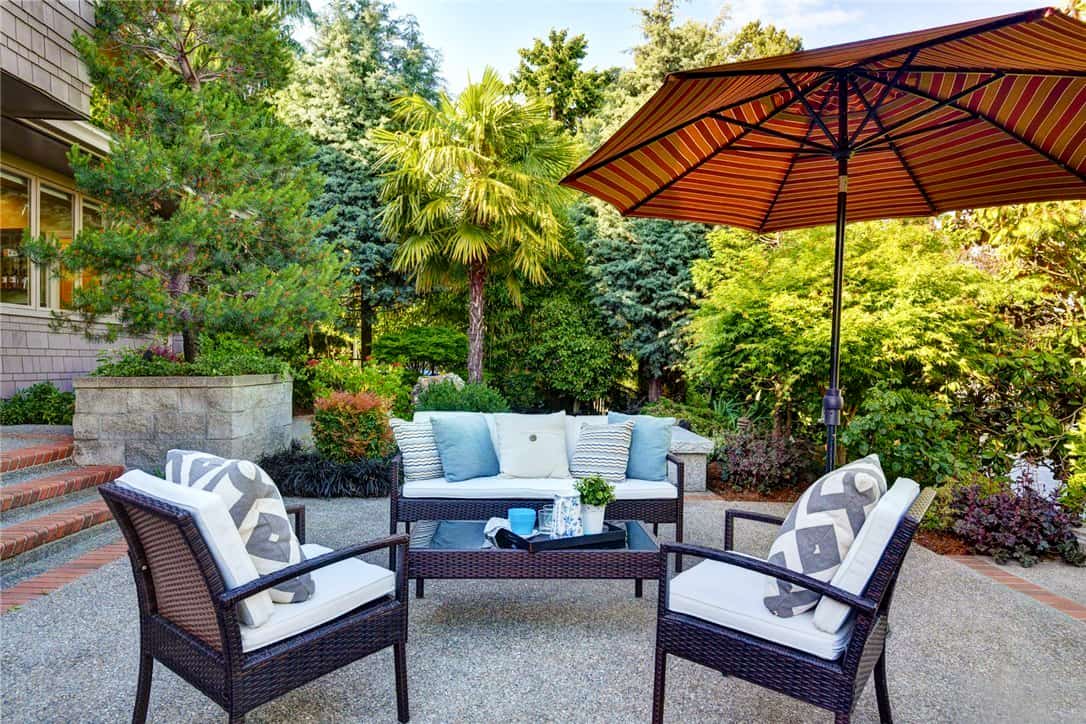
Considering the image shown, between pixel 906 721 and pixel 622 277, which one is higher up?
pixel 622 277

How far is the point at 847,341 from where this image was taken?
5.36 meters

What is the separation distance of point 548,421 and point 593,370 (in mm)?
7405

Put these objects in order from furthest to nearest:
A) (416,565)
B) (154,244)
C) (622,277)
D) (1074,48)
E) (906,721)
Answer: (622,277), (154,244), (416,565), (906,721), (1074,48)

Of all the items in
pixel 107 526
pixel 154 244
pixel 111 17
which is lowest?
pixel 107 526

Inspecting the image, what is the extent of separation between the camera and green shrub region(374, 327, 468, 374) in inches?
436

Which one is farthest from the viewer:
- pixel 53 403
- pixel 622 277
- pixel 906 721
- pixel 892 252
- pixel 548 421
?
pixel 622 277

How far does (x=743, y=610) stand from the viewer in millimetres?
2066

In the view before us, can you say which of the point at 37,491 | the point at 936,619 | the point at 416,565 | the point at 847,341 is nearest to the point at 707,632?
the point at 416,565

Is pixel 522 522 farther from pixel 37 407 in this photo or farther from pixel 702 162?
pixel 37 407

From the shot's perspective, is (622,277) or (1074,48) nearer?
(1074,48)

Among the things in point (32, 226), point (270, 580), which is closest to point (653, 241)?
point (32, 226)

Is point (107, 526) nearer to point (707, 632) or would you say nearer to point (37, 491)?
point (37, 491)

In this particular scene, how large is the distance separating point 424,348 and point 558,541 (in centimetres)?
847

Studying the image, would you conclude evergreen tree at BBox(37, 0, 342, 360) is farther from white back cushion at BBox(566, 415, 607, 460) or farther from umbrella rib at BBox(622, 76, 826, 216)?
umbrella rib at BBox(622, 76, 826, 216)
